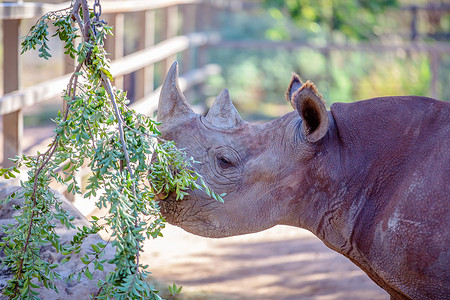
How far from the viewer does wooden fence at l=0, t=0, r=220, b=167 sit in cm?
452

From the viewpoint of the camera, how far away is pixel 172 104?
9.98 ft

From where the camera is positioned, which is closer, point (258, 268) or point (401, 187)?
point (401, 187)

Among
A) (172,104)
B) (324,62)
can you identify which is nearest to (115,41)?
(172,104)

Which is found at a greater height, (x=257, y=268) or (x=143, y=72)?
(x=143, y=72)

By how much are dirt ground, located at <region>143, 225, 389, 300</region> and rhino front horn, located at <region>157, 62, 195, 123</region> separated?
1659 millimetres

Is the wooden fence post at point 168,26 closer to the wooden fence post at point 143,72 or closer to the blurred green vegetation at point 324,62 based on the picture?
the wooden fence post at point 143,72

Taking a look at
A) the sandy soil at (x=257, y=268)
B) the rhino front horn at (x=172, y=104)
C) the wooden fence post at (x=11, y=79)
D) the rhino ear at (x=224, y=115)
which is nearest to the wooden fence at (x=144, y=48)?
the wooden fence post at (x=11, y=79)

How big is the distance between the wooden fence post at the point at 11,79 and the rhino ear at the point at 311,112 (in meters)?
2.52

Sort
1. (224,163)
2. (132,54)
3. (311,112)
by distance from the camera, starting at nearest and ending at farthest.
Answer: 1. (311,112)
2. (224,163)
3. (132,54)

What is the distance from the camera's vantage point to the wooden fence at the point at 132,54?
452cm

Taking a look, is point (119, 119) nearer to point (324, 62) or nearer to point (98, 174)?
point (98, 174)

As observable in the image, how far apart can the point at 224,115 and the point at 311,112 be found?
0.46 metres

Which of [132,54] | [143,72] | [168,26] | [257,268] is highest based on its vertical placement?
[168,26]

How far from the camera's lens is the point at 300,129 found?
2893 millimetres
